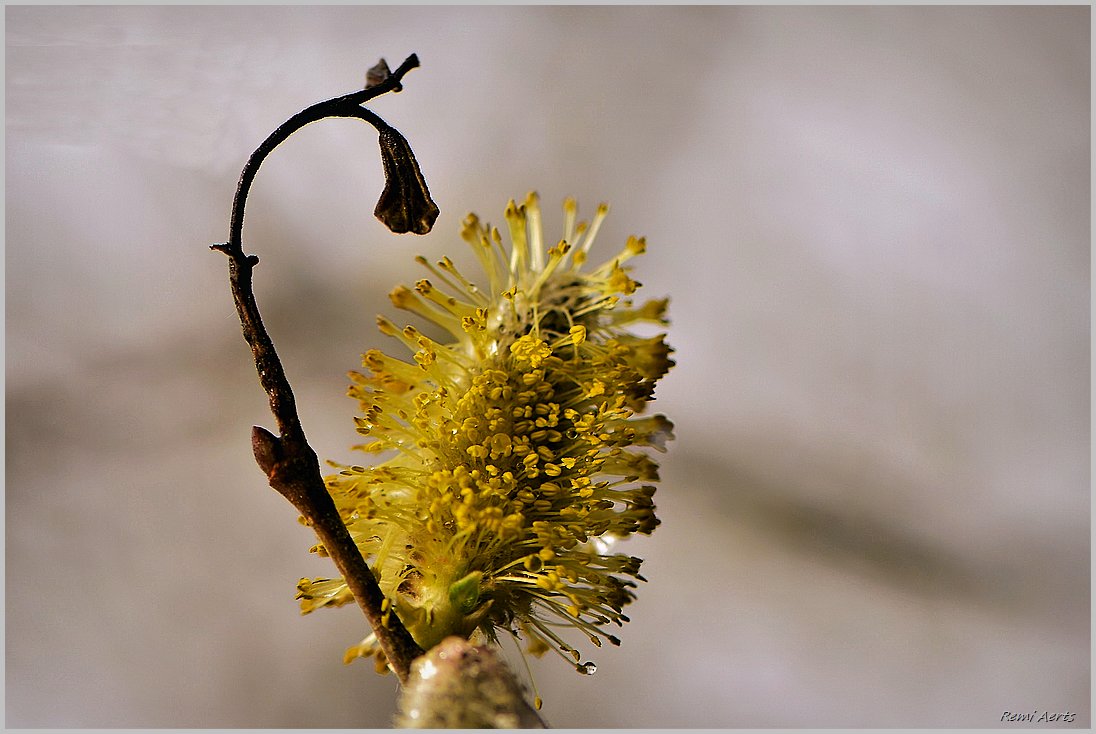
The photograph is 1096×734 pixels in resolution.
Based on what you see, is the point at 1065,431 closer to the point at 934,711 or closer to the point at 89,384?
the point at 934,711

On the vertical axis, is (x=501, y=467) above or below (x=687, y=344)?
below

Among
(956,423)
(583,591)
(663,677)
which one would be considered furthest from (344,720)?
(956,423)
